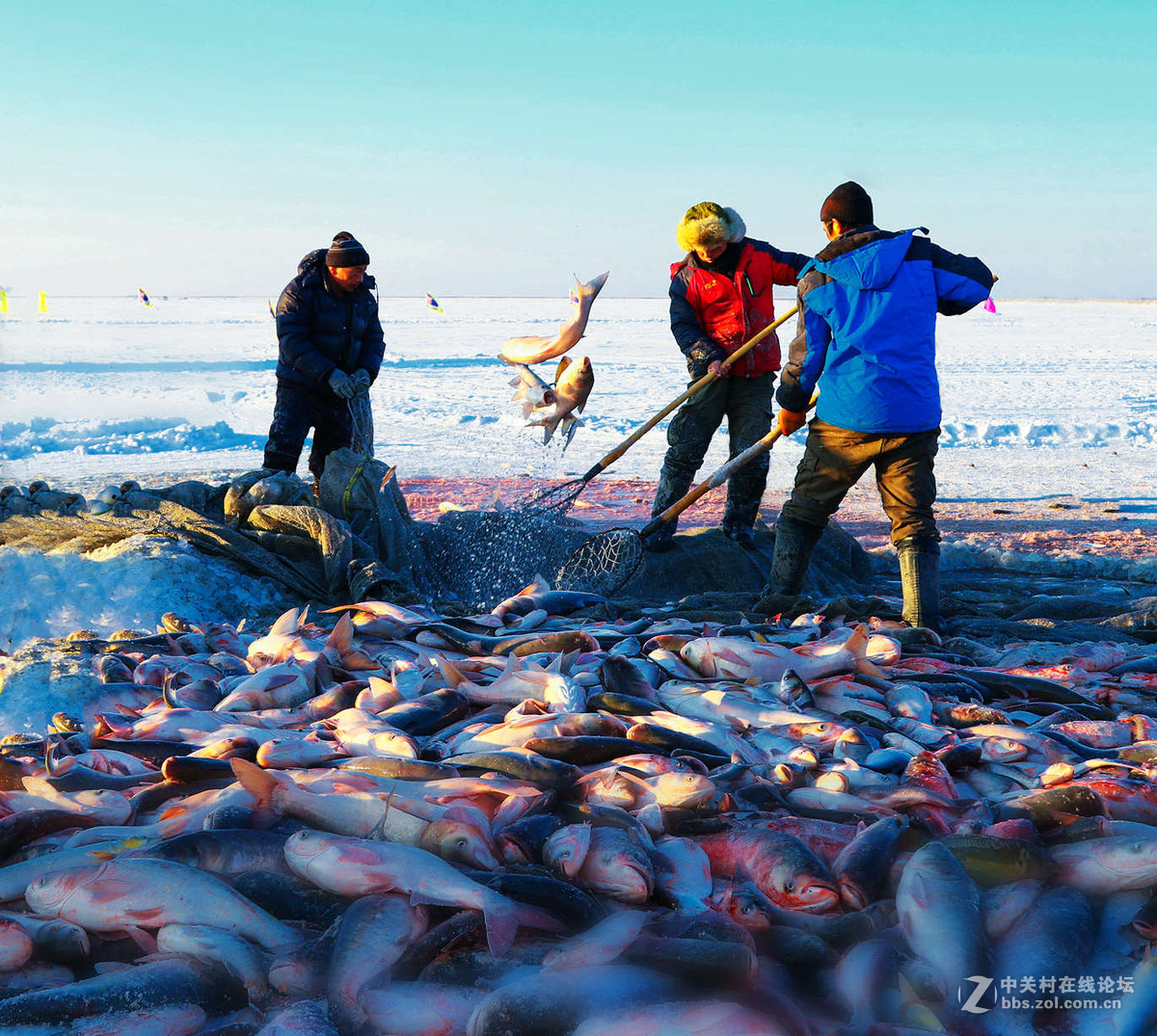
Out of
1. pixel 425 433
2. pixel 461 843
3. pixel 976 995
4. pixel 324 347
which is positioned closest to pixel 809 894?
pixel 976 995

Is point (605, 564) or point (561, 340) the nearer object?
point (561, 340)

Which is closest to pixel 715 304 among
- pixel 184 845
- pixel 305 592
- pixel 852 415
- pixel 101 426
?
pixel 852 415

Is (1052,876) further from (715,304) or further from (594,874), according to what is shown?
(715,304)

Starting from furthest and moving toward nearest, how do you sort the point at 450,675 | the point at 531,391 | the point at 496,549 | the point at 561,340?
the point at 496,549 → the point at 531,391 → the point at 561,340 → the point at 450,675

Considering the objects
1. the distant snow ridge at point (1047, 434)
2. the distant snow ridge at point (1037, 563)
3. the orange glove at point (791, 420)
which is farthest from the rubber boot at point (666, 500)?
the distant snow ridge at point (1047, 434)

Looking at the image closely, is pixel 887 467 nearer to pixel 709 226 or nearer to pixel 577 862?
pixel 709 226

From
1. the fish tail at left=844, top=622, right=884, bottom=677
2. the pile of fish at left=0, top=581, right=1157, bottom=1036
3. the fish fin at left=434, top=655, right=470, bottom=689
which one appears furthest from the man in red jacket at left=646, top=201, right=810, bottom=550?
the pile of fish at left=0, top=581, right=1157, bottom=1036

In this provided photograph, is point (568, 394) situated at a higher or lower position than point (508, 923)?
higher

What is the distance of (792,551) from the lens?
17.3 feet

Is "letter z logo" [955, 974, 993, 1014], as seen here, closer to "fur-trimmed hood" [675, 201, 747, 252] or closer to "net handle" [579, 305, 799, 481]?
"net handle" [579, 305, 799, 481]

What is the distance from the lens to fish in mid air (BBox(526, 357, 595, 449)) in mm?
6121

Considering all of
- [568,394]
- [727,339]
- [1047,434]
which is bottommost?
[1047,434]

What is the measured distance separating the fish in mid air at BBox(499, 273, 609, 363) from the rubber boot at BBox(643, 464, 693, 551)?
3.81ft

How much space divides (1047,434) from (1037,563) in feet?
29.7
